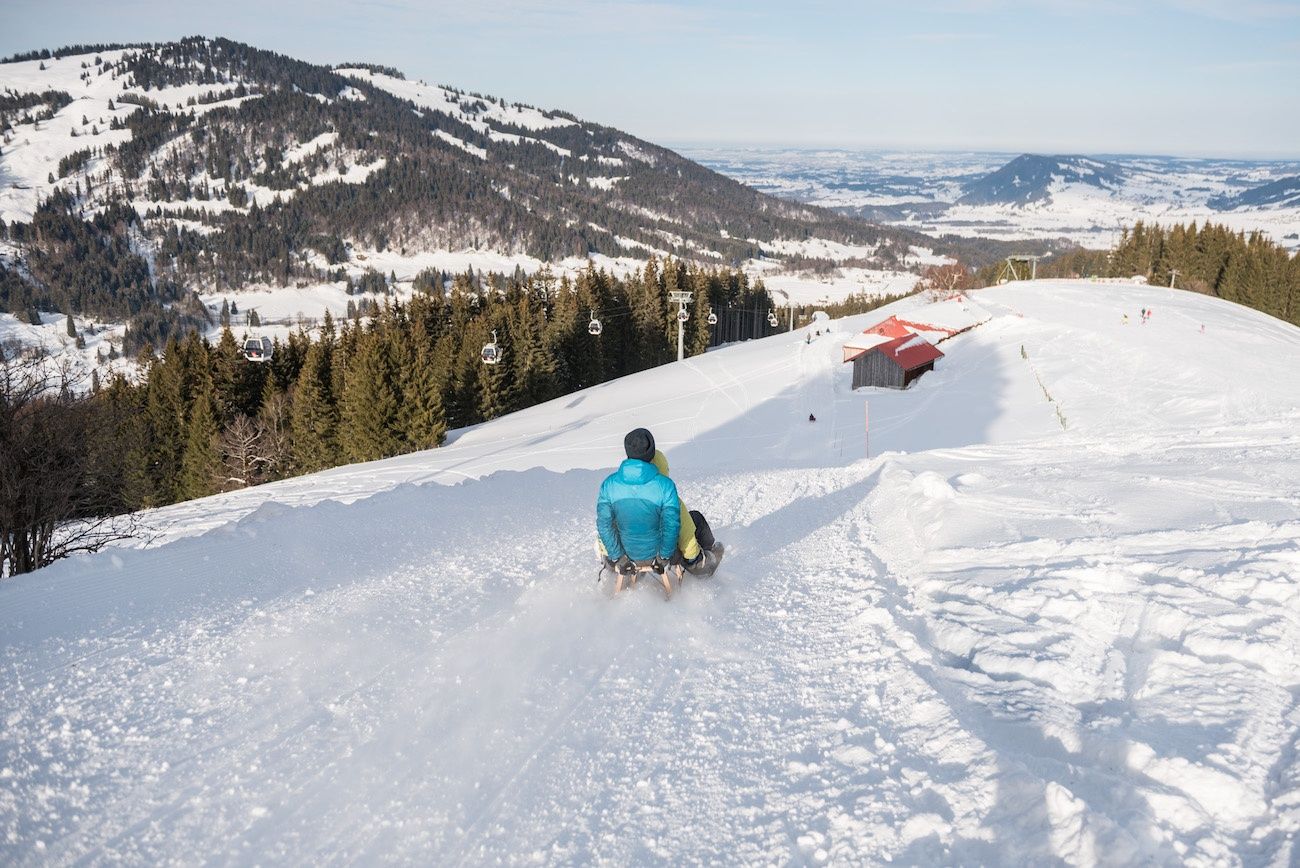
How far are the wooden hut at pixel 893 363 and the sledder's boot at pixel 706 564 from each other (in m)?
37.7

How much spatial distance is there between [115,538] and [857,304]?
442 ft

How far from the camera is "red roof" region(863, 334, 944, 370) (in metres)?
42.9

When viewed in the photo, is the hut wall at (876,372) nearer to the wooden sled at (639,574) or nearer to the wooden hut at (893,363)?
the wooden hut at (893,363)

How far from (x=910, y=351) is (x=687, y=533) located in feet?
132

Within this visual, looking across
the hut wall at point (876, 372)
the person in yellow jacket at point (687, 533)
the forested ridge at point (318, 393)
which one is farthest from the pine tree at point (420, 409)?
the person in yellow jacket at point (687, 533)

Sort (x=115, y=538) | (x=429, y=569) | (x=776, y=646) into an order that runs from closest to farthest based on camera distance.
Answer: (x=776, y=646), (x=429, y=569), (x=115, y=538)

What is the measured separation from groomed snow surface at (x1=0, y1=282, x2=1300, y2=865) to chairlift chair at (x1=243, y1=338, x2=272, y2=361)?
2920 centimetres

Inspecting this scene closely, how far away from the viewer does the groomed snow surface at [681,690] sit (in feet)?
12.3

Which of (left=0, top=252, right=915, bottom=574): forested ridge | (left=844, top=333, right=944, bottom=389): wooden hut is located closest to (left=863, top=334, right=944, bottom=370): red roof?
(left=844, top=333, right=944, bottom=389): wooden hut

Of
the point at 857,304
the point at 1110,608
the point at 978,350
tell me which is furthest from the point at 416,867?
the point at 857,304

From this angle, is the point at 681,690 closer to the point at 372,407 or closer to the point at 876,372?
the point at 372,407

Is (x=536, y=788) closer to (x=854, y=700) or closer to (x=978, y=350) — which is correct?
(x=854, y=700)

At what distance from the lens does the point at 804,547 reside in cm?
963

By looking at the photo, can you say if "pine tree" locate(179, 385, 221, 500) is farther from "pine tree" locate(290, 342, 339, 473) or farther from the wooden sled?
the wooden sled
